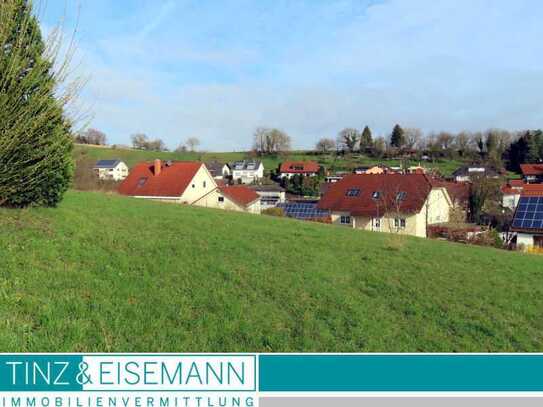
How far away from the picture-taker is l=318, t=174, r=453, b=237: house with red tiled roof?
29625 mm

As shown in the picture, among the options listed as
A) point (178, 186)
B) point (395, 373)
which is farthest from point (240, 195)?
point (395, 373)

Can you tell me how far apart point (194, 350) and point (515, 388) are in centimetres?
372

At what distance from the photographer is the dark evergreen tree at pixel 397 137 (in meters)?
96.4

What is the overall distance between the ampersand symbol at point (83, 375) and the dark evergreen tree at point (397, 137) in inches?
3906

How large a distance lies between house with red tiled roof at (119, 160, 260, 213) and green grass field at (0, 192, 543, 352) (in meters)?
23.4

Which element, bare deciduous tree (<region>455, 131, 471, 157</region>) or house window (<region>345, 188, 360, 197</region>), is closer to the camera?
house window (<region>345, 188, 360, 197</region>)

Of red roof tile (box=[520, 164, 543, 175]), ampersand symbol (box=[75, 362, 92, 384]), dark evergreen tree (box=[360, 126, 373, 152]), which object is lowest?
ampersand symbol (box=[75, 362, 92, 384])

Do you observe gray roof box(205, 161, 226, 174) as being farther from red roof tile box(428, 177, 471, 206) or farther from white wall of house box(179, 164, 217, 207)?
red roof tile box(428, 177, 471, 206)

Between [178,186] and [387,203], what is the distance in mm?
17201

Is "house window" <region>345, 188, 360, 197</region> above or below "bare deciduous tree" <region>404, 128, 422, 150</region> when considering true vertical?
below

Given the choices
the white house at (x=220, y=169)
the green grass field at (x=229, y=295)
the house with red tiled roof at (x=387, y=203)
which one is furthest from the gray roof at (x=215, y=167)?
the green grass field at (x=229, y=295)

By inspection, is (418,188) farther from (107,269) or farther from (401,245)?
(107,269)

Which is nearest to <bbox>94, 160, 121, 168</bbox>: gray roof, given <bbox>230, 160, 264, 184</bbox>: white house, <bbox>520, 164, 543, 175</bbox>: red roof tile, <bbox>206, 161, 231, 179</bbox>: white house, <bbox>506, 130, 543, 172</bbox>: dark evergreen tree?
<bbox>206, 161, 231, 179</bbox>: white house

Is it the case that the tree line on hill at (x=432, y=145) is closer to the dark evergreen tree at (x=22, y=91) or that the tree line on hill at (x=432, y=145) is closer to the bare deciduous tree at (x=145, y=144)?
the bare deciduous tree at (x=145, y=144)
